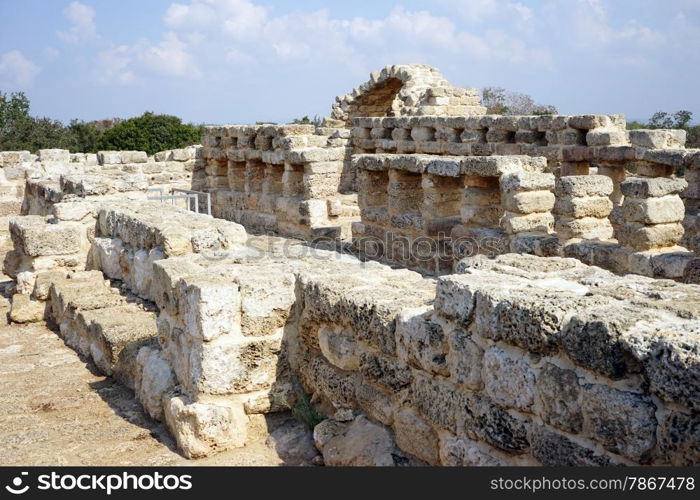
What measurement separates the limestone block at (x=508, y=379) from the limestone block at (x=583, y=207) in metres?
4.91

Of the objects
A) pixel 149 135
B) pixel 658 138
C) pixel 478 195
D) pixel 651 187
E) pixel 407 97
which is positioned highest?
pixel 407 97

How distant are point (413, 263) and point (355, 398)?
5110 mm

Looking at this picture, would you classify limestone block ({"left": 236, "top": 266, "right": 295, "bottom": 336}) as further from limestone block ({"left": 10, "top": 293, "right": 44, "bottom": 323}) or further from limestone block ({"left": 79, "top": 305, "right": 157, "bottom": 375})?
limestone block ({"left": 10, "top": 293, "right": 44, "bottom": 323})

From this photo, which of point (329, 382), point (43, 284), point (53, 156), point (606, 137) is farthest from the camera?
point (53, 156)

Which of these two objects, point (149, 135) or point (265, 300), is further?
point (149, 135)

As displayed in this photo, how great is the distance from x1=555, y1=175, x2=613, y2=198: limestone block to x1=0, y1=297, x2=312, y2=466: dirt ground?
458 centimetres

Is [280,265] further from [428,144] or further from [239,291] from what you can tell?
[428,144]

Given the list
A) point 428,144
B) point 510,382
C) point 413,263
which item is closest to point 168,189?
point 428,144

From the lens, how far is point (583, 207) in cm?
745

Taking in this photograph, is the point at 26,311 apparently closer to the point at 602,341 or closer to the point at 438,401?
the point at 438,401

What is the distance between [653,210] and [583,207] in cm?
79

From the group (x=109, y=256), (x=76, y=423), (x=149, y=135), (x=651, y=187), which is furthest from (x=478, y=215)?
(x=149, y=135)

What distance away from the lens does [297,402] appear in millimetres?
4105

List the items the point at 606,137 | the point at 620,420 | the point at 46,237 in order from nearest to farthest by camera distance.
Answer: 1. the point at 620,420
2. the point at 46,237
3. the point at 606,137
